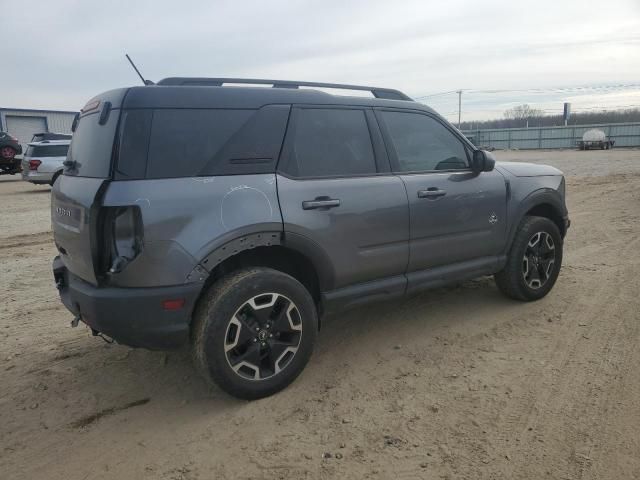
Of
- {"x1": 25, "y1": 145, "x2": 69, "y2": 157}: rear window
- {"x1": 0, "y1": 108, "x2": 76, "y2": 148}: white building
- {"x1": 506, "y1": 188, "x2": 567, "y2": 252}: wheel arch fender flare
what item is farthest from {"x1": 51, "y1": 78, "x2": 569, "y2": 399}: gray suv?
{"x1": 0, "y1": 108, "x2": 76, "y2": 148}: white building

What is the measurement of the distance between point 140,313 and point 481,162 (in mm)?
3045

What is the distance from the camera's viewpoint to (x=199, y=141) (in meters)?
3.08

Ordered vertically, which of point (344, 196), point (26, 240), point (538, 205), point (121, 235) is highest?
point (344, 196)

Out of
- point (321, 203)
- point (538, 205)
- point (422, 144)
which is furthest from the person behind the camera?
point (538, 205)

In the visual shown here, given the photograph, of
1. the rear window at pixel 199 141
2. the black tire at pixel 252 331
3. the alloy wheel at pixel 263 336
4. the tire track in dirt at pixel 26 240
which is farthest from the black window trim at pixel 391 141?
the tire track in dirt at pixel 26 240

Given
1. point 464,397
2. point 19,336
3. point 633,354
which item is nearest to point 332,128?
point 464,397

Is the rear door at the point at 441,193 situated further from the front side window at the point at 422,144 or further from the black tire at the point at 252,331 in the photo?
the black tire at the point at 252,331

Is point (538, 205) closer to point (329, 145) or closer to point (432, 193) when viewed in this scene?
point (432, 193)

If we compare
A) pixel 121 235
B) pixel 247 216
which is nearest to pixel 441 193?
pixel 247 216

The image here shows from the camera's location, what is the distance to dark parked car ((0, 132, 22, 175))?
22109 mm

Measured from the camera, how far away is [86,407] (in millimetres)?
3254

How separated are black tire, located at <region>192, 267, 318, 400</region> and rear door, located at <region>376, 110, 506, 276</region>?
113 cm

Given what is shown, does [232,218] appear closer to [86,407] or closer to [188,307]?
[188,307]

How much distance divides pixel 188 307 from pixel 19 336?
236cm
